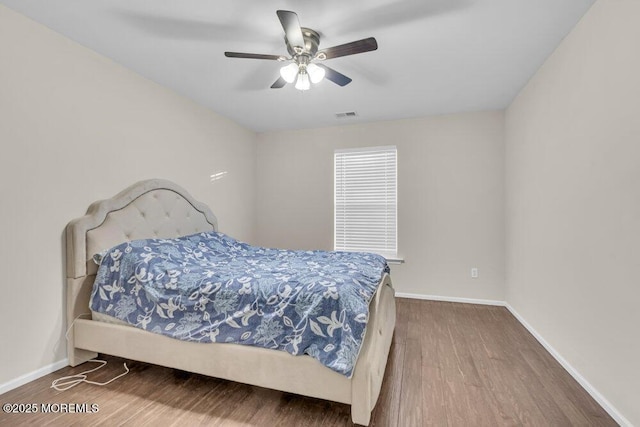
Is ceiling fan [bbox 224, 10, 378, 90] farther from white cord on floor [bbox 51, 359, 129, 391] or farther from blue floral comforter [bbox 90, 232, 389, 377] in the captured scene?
white cord on floor [bbox 51, 359, 129, 391]

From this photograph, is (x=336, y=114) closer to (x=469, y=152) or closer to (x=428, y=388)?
(x=469, y=152)

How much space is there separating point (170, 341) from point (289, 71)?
81.0 inches

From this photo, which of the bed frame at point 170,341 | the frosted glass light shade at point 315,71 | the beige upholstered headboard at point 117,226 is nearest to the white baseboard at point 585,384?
the bed frame at point 170,341

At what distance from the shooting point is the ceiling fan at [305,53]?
5.94ft

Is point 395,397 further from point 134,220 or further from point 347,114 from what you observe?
point 347,114

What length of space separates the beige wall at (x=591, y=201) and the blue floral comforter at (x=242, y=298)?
137 cm

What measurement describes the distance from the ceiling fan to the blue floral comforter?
145cm

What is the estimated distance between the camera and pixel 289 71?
216 centimetres

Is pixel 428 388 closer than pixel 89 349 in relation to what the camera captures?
Yes

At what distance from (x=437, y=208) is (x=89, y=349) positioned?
3.88 metres

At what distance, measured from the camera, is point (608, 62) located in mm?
1774

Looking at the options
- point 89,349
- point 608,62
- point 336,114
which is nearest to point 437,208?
point 336,114

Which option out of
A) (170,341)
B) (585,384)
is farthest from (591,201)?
(170,341)

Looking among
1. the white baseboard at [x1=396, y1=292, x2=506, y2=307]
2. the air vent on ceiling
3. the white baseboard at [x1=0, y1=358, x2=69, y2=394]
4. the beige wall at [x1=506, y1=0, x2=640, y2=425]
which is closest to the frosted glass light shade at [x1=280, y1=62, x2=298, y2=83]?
the air vent on ceiling
